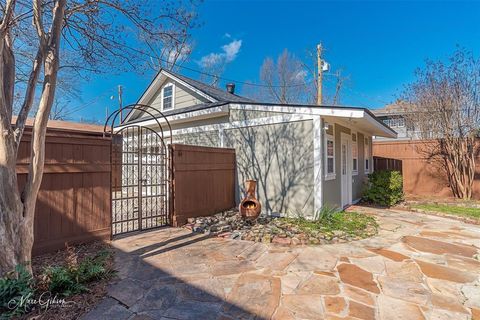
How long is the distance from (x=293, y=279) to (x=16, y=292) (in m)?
2.89

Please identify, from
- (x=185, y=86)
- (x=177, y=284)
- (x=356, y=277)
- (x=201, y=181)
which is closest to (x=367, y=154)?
(x=201, y=181)

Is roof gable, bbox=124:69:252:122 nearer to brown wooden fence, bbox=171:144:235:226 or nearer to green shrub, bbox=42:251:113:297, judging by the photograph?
brown wooden fence, bbox=171:144:235:226

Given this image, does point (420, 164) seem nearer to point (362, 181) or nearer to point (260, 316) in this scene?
point (362, 181)

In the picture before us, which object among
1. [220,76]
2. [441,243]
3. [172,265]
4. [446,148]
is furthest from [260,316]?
[220,76]

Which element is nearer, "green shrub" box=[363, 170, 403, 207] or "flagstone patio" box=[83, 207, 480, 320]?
"flagstone patio" box=[83, 207, 480, 320]

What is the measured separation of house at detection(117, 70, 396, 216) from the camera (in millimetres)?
6328

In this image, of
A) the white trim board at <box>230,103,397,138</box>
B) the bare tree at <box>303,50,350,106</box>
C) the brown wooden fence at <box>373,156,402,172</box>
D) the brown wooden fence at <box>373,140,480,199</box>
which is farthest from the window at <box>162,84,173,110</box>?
the bare tree at <box>303,50,350,106</box>

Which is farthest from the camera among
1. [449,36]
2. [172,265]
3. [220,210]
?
[449,36]

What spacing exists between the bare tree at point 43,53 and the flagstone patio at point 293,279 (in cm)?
125

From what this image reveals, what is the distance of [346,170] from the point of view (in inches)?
331

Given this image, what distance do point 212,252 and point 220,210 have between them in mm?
2937

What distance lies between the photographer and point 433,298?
2830 millimetres

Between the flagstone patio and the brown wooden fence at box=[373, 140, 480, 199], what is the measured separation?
21.5 feet

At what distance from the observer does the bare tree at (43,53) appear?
2654 mm
